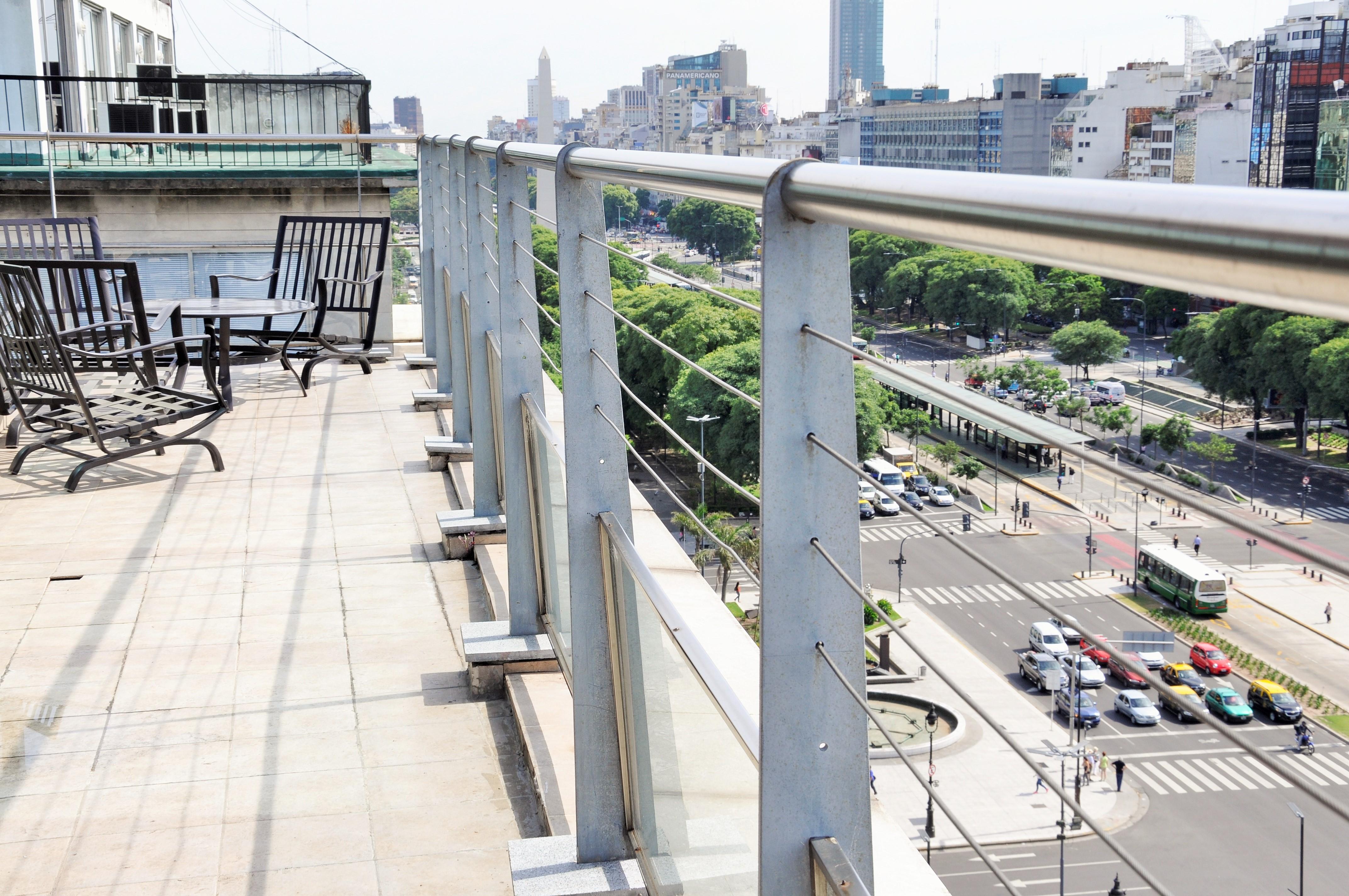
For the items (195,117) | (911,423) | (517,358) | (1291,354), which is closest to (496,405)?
(517,358)

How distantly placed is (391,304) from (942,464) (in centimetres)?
4246

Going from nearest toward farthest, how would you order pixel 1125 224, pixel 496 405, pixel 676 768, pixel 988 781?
pixel 1125 224 → pixel 676 768 → pixel 496 405 → pixel 988 781

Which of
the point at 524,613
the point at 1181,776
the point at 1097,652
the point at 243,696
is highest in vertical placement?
the point at 1097,652

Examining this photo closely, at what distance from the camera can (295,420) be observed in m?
6.03

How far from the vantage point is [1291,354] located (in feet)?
129

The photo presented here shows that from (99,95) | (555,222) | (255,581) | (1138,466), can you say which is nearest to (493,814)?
(555,222)

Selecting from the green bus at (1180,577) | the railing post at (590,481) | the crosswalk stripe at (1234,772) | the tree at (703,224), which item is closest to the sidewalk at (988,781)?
the crosswalk stripe at (1234,772)

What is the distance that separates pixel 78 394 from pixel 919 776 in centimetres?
441

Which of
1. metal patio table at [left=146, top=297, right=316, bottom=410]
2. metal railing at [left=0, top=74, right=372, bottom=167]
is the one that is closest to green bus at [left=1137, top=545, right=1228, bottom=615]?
metal patio table at [left=146, top=297, right=316, bottom=410]

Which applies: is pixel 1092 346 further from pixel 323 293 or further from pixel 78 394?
pixel 78 394

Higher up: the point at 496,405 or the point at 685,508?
the point at 685,508

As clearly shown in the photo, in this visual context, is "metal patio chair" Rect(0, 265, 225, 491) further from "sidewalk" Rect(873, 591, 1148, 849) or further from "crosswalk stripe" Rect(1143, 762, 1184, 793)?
"sidewalk" Rect(873, 591, 1148, 849)

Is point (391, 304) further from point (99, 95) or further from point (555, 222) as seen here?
point (99, 95)

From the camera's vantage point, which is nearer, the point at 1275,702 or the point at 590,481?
the point at 1275,702
